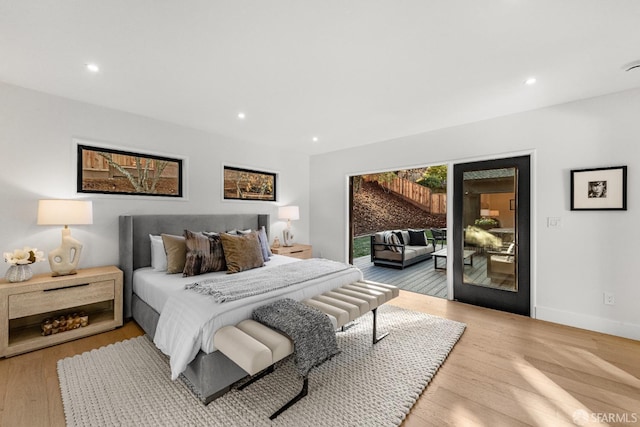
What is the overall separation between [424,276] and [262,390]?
4141mm

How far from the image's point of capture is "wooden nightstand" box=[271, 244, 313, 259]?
14.9 ft

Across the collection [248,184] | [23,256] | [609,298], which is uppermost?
[248,184]

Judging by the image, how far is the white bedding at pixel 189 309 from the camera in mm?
1826

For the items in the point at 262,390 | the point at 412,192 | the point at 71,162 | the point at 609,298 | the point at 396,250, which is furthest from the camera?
the point at 412,192

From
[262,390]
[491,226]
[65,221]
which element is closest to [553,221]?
[491,226]

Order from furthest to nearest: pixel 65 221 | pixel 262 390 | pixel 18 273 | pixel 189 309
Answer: pixel 65 221
pixel 18 273
pixel 189 309
pixel 262 390

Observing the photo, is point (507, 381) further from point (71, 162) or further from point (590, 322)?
point (71, 162)

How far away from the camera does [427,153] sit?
13.2 feet

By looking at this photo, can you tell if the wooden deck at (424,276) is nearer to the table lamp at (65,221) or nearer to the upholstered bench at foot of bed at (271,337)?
the upholstered bench at foot of bed at (271,337)

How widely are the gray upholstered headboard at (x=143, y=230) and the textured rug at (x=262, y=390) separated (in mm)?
814

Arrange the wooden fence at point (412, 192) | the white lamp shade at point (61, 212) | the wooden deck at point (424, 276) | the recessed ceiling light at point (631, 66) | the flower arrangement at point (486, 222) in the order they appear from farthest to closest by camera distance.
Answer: the wooden fence at point (412, 192)
the wooden deck at point (424, 276)
the flower arrangement at point (486, 222)
the white lamp shade at point (61, 212)
the recessed ceiling light at point (631, 66)

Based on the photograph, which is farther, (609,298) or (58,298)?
(609,298)

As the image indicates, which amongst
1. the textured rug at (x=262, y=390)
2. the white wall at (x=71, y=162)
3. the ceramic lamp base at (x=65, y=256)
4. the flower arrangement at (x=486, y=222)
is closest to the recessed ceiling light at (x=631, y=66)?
the flower arrangement at (x=486, y=222)

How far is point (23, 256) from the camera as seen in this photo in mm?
2424
